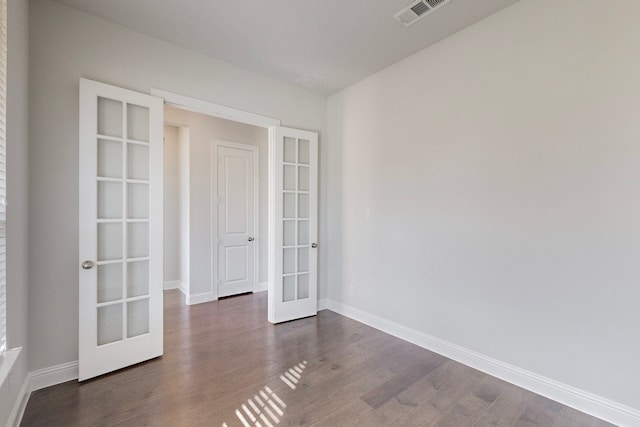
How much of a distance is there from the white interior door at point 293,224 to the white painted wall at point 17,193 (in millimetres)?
2116

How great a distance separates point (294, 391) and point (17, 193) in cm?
236

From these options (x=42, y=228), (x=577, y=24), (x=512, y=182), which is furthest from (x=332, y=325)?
(x=577, y=24)

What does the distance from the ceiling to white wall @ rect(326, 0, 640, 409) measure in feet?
0.84

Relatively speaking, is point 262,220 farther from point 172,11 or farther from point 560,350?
point 560,350

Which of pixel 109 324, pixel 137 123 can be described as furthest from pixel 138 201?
pixel 109 324

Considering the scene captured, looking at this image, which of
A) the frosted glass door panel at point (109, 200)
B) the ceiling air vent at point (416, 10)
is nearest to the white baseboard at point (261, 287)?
the frosted glass door panel at point (109, 200)

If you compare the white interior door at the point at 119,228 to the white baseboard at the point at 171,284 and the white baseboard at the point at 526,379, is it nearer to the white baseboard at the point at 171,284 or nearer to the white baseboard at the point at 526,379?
the white baseboard at the point at 526,379

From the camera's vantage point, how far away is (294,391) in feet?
7.16

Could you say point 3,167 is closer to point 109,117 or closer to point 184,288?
point 109,117

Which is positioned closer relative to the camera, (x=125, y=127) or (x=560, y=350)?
(x=560, y=350)

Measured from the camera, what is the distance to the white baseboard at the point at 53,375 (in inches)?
85.0

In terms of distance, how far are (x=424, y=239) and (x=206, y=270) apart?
319 cm

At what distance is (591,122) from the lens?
197 centimetres

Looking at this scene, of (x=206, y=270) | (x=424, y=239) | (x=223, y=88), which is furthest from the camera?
(x=206, y=270)
